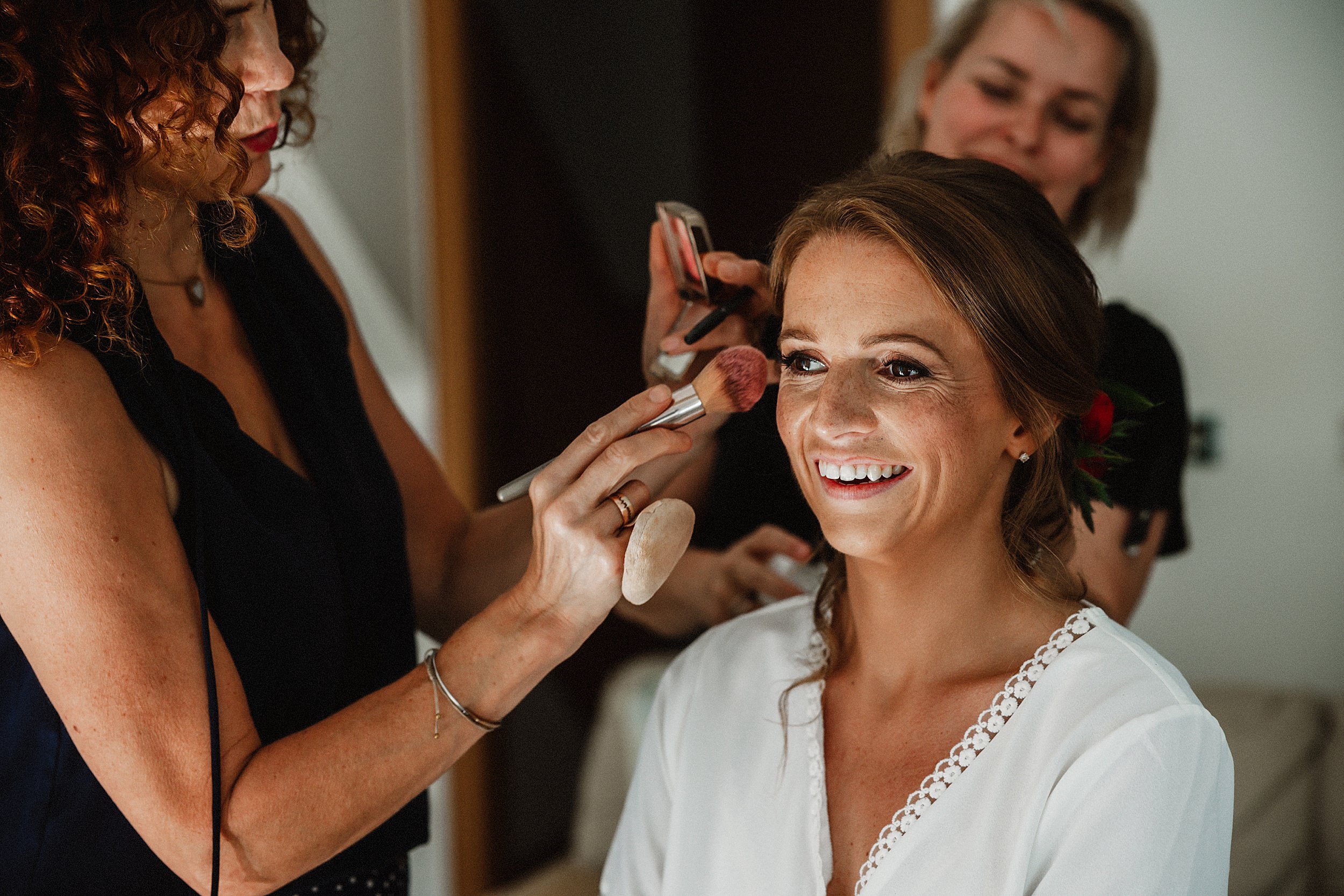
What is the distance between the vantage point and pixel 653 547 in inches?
40.6

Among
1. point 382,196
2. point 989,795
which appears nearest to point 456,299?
point 382,196

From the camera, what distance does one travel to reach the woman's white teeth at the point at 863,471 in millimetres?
1115

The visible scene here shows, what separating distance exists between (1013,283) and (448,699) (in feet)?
2.25

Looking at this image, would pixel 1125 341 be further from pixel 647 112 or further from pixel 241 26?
pixel 647 112

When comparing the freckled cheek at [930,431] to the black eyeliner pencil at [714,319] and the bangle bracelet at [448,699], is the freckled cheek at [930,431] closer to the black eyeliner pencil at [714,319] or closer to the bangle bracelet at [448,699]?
the black eyeliner pencil at [714,319]

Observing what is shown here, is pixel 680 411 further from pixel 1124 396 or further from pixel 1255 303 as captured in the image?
pixel 1255 303

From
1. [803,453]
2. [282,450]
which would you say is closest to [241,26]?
[282,450]

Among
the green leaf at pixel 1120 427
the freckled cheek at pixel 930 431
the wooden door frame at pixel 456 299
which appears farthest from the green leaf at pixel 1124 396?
the wooden door frame at pixel 456 299

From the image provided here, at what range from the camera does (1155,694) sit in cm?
102

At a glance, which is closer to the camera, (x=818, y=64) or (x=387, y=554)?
(x=387, y=554)

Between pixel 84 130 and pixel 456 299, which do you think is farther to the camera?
pixel 456 299

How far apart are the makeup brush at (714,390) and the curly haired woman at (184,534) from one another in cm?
3

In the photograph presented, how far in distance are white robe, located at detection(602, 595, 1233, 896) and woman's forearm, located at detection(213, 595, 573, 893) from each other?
0.29 meters

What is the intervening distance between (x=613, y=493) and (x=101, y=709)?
48cm
